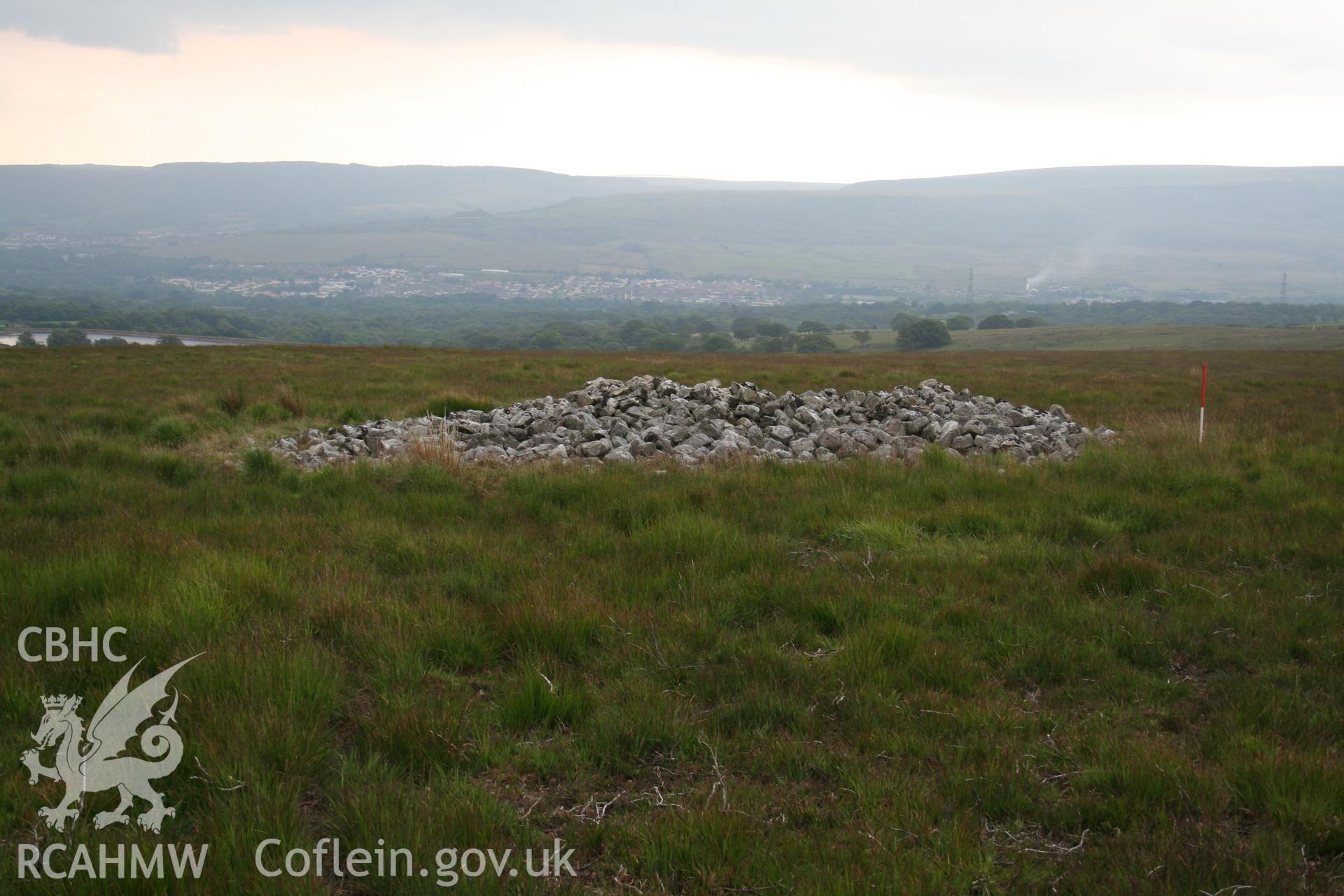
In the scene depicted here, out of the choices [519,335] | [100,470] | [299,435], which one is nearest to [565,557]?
[100,470]

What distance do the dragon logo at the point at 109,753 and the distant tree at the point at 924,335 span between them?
122037mm

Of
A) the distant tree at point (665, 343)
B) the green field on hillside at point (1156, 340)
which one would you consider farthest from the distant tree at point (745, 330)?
the green field on hillside at point (1156, 340)

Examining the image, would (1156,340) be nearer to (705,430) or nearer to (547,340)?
(705,430)

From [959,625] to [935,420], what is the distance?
28.2 ft

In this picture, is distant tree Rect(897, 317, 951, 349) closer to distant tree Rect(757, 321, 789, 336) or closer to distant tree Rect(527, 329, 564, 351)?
distant tree Rect(757, 321, 789, 336)

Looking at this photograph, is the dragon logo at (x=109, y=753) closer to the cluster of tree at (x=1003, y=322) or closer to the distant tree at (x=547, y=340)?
the distant tree at (x=547, y=340)

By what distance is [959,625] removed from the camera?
5773 mm

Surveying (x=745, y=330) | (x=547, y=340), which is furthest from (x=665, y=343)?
(x=745, y=330)

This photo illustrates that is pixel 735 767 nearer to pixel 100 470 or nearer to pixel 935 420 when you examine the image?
pixel 100 470

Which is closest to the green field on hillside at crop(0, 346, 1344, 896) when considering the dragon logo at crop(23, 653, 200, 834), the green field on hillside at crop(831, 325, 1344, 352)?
the dragon logo at crop(23, 653, 200, 834)

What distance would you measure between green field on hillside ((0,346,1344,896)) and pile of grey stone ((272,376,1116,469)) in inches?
61.1

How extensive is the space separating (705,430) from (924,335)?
11848 centimetres

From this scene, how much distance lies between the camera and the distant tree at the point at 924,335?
121 meters

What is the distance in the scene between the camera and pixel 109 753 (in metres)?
A: 3.88
